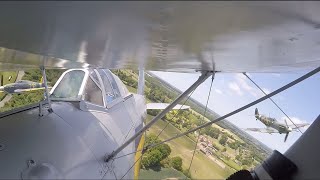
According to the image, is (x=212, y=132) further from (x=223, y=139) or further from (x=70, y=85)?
(x=70, y=85)

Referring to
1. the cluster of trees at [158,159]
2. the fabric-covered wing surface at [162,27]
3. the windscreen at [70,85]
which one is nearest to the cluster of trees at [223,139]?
the cluster of trees at [158,159]

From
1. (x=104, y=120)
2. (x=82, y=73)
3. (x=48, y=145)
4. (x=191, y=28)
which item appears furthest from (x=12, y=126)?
(x=191, y=28)

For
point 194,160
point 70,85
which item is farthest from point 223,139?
point 70,85

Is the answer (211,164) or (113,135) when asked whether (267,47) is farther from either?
(211,164)

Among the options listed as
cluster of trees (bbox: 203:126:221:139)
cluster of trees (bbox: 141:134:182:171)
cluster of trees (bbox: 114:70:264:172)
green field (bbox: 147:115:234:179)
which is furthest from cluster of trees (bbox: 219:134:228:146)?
cluster of trees (bbox: 141:134:182:171)

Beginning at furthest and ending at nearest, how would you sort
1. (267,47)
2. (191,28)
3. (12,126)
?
(12,126)
(267,47)
(191,28)

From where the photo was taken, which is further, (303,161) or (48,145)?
(48,145)
